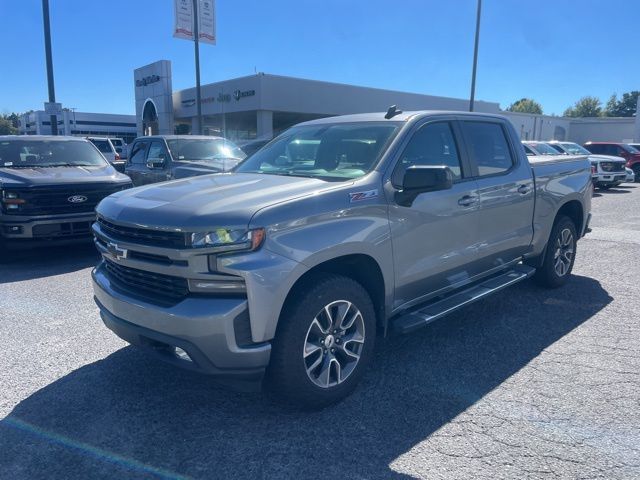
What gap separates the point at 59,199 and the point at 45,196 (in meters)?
0.18

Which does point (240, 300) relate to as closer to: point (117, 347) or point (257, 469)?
point (257, 469)

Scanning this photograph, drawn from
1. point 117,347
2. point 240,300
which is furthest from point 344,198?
point 117,347

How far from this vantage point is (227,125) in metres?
37.5

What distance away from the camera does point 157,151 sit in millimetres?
10242

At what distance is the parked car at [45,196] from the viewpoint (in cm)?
703

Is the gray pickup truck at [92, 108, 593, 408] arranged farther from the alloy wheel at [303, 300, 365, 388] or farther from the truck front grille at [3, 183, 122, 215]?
the truck front grille at [3, 183, 122, 215]

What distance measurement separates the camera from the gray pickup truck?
2945 millimetres

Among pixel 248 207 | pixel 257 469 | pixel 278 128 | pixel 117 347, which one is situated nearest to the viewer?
pixel 257 469

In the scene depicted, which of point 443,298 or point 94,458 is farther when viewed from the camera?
point 443,298

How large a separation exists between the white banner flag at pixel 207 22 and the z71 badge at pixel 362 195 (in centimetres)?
2134

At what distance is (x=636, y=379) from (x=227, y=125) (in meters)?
36.0

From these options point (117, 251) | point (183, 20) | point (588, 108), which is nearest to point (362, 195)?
point (117, 251)

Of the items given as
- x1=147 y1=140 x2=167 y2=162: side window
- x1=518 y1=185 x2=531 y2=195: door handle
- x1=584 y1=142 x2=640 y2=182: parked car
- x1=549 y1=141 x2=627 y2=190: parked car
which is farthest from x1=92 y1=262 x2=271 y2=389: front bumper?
x1=584 y1=142 x2=640 y2=182: parked car

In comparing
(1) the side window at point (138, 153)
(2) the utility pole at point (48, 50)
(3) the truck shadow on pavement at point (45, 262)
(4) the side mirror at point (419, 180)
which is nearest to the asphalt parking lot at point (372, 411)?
(4) the side mirror at point (419, 180)
